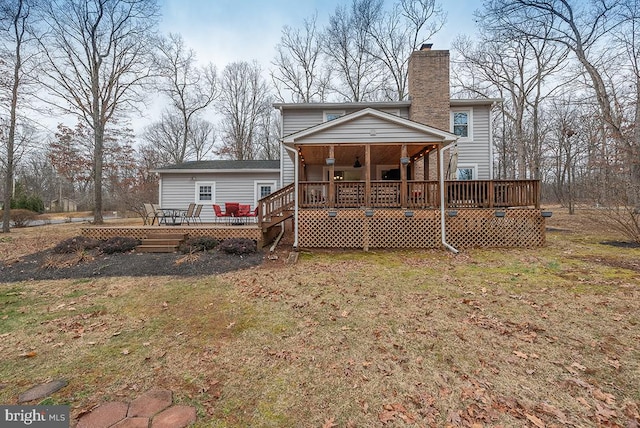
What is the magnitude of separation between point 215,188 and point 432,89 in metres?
12.0

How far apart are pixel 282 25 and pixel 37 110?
18.4m

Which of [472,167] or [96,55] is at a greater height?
[96,55]

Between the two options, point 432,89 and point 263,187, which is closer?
point 432,89

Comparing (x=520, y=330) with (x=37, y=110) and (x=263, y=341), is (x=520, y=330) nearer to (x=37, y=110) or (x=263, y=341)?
(x=263, y=341)

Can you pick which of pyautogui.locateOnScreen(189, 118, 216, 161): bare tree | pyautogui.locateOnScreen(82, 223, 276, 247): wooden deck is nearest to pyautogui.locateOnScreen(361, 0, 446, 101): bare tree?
pyautogui.locateOnScreen(82, 223, 276, 247): wooden deck

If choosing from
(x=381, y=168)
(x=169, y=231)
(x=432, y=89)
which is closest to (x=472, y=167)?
(x=432, y=89)

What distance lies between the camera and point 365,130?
8.63 meters

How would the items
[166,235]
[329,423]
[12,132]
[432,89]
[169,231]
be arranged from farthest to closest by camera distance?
[12,132] → [432,89] → [169,231] → [166,235] → [329,423]

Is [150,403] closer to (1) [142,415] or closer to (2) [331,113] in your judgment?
(1) [142,415]

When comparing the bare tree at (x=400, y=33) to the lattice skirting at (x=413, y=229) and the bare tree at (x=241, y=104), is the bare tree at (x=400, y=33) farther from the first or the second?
the lattice skirting at (x=413, y=229)

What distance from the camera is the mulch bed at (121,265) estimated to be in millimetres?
6035

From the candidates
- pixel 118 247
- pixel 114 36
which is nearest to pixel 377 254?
pixel 118 247

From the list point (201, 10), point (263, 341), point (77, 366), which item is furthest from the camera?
point (201, 10)

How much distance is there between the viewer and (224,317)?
3.84m
